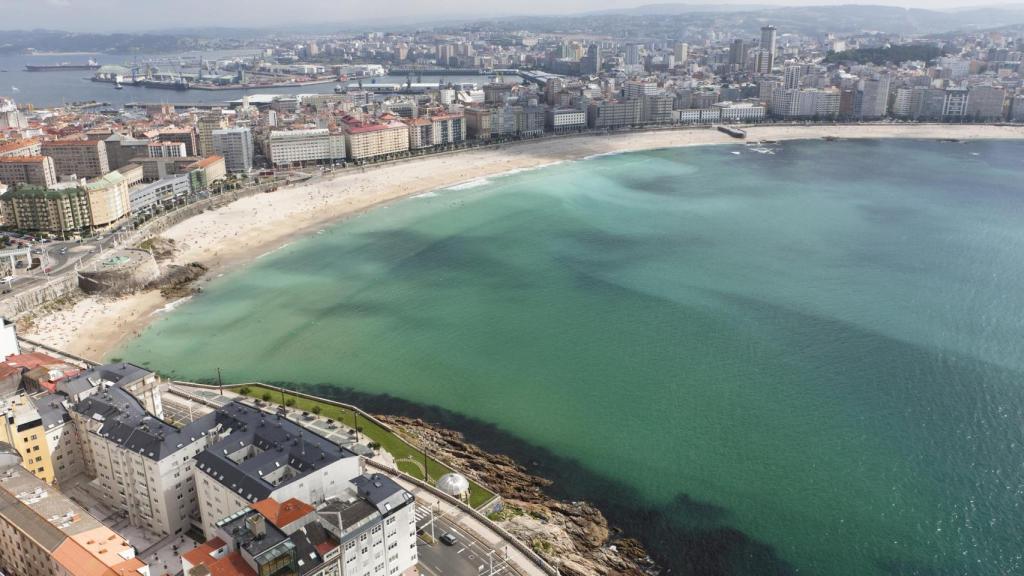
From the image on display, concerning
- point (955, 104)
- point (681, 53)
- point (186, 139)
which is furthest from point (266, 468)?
point (681, 53)

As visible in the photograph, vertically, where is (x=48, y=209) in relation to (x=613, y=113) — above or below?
below

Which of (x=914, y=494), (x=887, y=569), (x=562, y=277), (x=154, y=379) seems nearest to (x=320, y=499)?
(x=154, y=379)

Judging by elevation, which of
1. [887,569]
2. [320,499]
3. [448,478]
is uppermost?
[320,499]

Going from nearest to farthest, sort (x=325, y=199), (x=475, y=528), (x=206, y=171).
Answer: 1. (x=475, y=528)
2. (x=325, y=199)
3. (x=206, y=171)

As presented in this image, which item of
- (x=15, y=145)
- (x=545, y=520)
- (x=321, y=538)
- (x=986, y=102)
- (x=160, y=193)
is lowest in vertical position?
(x=545, y=520)

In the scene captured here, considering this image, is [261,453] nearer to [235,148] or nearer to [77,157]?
[235,148]

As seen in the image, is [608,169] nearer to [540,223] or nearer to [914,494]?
[540,223]

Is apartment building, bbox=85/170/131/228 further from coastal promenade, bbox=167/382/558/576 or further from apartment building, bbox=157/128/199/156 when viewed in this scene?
coastal promenade, bbox=167/382/558/576

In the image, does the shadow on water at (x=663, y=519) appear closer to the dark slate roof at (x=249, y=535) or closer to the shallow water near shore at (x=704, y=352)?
the shallow water near shore at (x=704, y=352)
